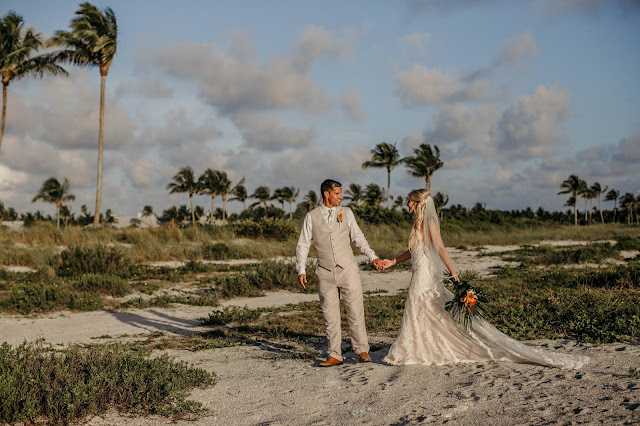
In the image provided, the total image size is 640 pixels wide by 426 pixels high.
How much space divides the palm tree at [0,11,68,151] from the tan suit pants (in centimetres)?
2936

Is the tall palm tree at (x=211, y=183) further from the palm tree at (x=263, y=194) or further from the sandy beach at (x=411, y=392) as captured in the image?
the sandy beach at (x=411, y=392)

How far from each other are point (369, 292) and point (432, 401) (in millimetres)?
7963

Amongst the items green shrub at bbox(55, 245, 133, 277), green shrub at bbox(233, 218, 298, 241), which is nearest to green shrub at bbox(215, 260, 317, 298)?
green shrub at bbox(55, 245, 133, 277)

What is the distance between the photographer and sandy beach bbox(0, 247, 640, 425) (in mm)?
3871

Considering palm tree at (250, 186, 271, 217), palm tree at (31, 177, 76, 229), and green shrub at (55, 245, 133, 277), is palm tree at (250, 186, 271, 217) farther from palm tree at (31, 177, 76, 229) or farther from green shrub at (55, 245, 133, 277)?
green shrub at (55, 245, 133, 277)

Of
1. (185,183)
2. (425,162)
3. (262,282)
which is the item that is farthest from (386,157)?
(262,282)

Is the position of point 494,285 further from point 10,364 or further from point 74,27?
point 74,27

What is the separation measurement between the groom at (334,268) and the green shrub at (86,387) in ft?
4.60

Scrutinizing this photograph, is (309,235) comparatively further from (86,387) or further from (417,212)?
(86,387)

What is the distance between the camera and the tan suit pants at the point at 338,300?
5645 mm

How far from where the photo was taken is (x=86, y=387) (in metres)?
4.46

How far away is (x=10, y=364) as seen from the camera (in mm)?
4711

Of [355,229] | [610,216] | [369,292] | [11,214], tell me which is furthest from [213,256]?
[610,216]

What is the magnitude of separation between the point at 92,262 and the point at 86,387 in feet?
37.5
